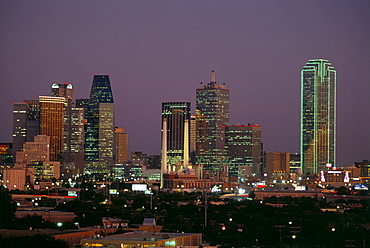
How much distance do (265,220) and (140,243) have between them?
3744cm

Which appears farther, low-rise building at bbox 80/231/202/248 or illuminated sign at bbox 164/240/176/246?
illuminated sign at bbox 164/240/176/246

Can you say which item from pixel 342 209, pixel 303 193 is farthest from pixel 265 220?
pixel 303 193

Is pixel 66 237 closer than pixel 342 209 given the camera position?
Yes

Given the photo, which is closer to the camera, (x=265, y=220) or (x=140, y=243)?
(x=140, y=243)

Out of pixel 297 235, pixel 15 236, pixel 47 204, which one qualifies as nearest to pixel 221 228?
pixel 297 235

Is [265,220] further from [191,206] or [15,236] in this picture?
[15,236]

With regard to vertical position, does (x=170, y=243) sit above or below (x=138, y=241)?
below

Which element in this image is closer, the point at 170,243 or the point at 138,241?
the point at 138,241

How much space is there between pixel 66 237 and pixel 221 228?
2313cm

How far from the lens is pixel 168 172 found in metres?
184

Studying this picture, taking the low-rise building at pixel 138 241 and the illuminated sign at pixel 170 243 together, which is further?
the illuminated sign at pixel 170 243

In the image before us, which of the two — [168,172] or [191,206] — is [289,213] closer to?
[191,206]

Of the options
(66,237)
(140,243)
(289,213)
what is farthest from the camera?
(289,213)

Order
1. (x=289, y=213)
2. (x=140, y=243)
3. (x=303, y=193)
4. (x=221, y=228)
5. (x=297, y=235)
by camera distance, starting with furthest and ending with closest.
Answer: (x=303, y=193)
(x=289, y=213)
(x=221, y=228)
(x=297, y=235)
(x=140, y=243)
